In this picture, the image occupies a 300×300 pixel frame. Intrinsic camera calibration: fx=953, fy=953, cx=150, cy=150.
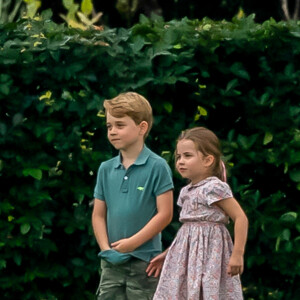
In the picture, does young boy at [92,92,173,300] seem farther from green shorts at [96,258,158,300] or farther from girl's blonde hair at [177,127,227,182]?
girl's blonde hair at [177,127,227,182]

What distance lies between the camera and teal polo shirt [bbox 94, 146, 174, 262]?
4.91 m

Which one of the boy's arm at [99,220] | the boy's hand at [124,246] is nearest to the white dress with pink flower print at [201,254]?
the boy's hand at [124,246]

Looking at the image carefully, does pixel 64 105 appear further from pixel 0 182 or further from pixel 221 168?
pixel 221 168

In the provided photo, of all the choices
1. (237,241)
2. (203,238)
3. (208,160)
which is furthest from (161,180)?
→ (237,241)

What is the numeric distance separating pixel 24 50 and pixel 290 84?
168 cm

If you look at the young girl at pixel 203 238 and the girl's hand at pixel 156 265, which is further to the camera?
the girl's hand at pixel 156 265

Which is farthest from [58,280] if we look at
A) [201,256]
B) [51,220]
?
[201,256]

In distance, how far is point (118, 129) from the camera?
492cm

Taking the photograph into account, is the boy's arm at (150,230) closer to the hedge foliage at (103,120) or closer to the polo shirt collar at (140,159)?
the polo shirt collar at (140,159)

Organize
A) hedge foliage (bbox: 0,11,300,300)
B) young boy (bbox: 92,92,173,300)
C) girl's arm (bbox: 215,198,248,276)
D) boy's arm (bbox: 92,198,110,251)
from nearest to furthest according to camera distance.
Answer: girl's arm (bbox: 215,198,248,276), young boy (bbox: 92,92,173,300), boy's arm (bbox: 92,198,110,251), hedge foliage (bbox: 0,11,300,300)

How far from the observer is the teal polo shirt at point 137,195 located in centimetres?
491

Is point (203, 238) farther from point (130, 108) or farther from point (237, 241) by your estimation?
point (130, 108)

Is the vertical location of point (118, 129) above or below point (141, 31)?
below

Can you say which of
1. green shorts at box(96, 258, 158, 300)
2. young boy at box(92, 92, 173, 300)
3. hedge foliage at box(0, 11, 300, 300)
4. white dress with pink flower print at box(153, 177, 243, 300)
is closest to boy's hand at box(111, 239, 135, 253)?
young boy at box(92, 92, 173, 300)
